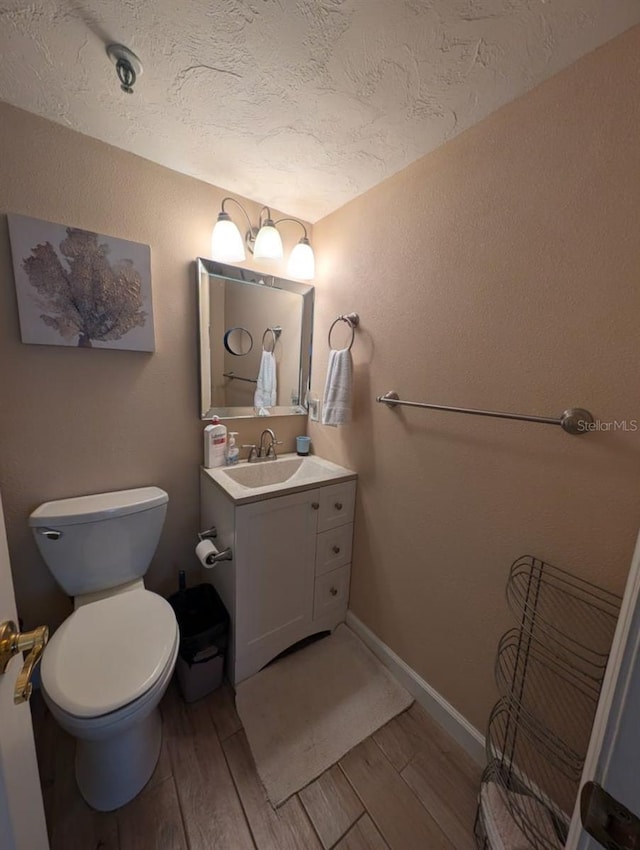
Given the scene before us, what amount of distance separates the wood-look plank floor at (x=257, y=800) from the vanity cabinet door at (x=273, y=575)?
302 millimetres

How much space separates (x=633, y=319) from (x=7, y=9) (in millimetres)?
1780

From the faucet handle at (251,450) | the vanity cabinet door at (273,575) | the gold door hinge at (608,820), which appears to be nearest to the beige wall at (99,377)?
the faucet handle at (251,450)

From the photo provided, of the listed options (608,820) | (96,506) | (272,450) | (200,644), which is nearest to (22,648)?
(608,820)

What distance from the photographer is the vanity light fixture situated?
1.47 meters

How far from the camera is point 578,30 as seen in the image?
79cm

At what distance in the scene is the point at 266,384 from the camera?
6.04 feet

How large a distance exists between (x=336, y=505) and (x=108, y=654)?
1012 mm

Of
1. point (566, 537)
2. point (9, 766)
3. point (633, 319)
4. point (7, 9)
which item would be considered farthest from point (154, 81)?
point (566, 537)

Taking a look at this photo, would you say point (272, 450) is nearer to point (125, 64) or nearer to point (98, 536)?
point (98, 536)

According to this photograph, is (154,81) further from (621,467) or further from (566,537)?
(566,537)

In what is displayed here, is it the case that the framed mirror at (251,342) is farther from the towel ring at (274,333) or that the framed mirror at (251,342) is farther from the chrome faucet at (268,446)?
the chrome faucet at (268,446)

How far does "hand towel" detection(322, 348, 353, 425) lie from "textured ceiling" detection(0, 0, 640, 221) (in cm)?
81

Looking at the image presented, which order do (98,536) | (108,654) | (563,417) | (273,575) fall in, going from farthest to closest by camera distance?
1. (273,575)
2. (98,536)
3. (108,654)
4. (563,417)

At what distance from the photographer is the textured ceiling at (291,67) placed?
79 centimetres
